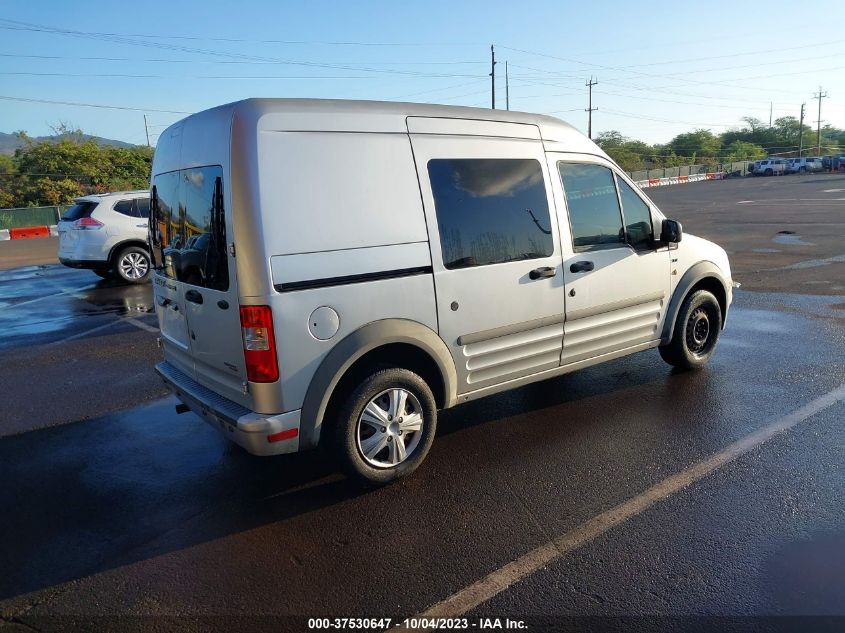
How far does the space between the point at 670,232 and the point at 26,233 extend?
102 ft

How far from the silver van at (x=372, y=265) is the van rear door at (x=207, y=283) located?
0.05 feet

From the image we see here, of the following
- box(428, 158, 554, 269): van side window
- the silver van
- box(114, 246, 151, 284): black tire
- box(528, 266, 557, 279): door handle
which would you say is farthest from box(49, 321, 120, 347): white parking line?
box(528, 266, 557, 279): door handle

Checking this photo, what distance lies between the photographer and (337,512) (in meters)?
3.71

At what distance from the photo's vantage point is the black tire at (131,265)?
12492 mm

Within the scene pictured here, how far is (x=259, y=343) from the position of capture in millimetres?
3453

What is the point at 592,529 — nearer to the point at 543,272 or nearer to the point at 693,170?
the point at 543,272

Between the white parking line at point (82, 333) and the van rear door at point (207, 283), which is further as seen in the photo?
the white parking line at point (82, 333)

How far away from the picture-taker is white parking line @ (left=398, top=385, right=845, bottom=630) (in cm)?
290

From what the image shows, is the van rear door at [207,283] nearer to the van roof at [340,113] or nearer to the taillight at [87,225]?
the van roof at [340,113]

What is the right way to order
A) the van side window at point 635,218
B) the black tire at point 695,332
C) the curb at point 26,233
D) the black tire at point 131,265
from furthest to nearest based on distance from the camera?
the curb at point 26,233 < the black tire at point 131,265 < the black tire at point 695,332 < the van side window at point 635,218

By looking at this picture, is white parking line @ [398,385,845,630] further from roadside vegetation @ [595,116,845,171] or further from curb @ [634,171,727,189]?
roadside vegetation @ [595,116,845,171]

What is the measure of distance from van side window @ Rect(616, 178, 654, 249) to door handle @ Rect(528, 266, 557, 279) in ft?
3.08

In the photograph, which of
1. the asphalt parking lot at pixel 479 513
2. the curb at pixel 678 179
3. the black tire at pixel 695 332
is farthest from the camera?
the curb at pixel 678 179

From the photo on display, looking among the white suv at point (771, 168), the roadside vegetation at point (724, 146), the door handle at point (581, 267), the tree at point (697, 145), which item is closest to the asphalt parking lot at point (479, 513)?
the door handle at point (581, 267)
